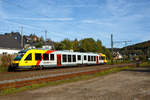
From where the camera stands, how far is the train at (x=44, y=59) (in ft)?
55.9

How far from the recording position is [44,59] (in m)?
19.5

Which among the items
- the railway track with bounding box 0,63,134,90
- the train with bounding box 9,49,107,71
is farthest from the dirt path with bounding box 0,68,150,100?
the train with bounding box 9,49,107,71

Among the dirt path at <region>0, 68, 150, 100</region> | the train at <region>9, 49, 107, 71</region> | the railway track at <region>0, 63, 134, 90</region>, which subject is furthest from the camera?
the train at <region>9, 49, 107, 71</region>

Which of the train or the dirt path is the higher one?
the train

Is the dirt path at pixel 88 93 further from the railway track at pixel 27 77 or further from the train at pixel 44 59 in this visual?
the train at pixel 44 59

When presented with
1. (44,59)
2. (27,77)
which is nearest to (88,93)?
(27,77)

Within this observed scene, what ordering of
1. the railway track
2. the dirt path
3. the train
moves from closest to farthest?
the dirt path → the railway track → the train

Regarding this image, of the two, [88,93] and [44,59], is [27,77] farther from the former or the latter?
[44,59]

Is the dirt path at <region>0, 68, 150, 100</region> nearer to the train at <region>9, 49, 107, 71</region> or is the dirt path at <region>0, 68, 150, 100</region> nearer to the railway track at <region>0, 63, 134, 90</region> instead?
the railway track at <region>0, 63, 134, 90</region>

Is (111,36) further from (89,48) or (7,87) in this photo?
(7,87)

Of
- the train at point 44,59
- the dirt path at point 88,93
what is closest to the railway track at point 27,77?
the dirt path at point 88,93

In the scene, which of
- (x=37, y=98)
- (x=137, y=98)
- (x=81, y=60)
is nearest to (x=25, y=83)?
(x=37, y=98)

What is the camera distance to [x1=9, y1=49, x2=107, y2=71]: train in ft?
55.9

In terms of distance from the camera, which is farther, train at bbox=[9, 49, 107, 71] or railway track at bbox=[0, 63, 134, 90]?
train at bbox=[9, 49, 107, 71]
